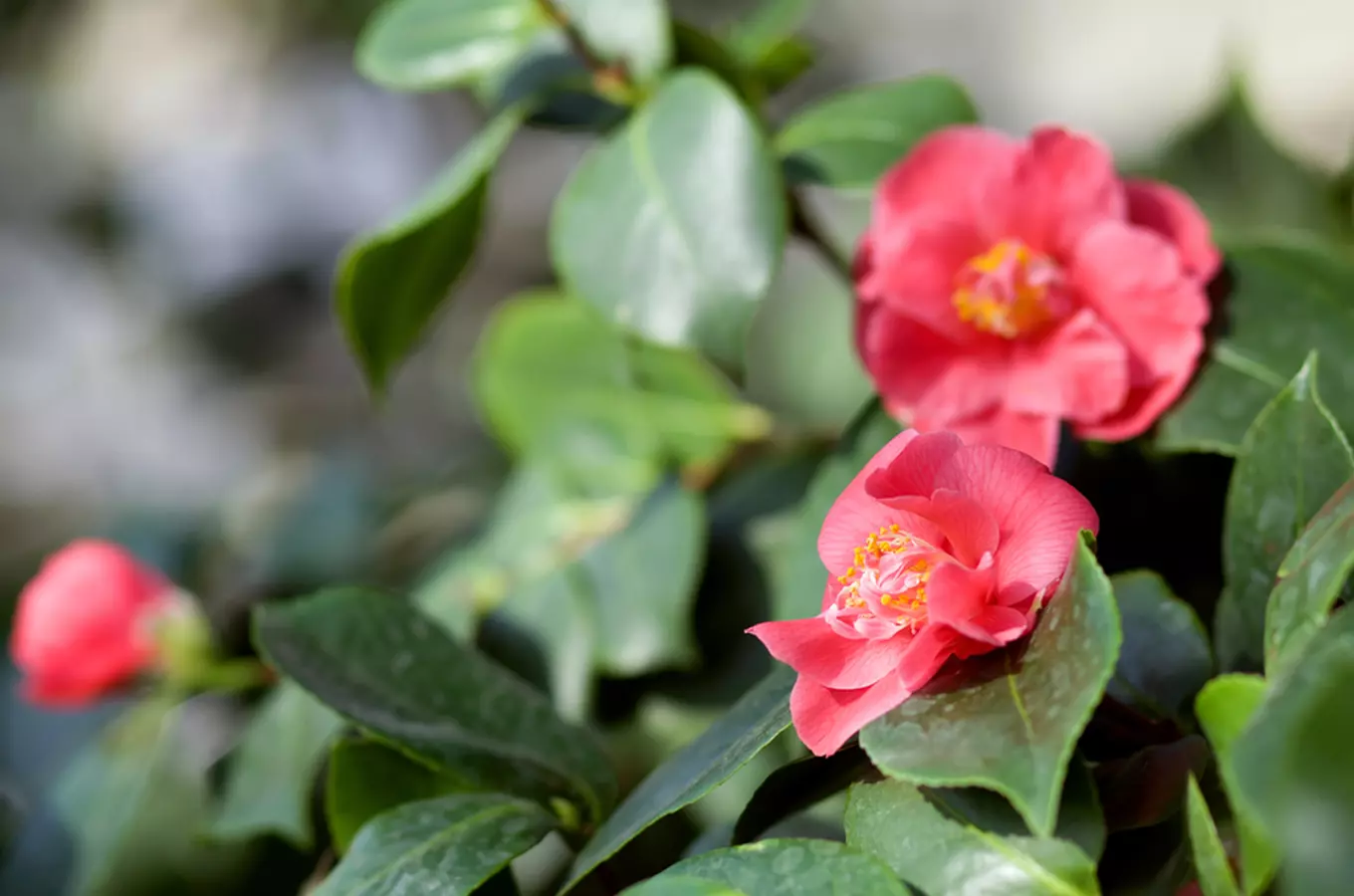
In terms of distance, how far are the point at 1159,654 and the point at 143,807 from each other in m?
0.66

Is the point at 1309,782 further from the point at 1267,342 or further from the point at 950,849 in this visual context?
the point at 1267,342

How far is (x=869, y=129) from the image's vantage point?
1.90ft

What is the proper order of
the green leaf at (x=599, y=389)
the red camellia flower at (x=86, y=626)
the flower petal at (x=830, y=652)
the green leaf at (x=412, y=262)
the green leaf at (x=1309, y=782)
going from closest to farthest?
the green leaf at (x=1309, y=782) < the flower petal at (x=830, y=652) < the green leaf at (x=412, y=262) < the red camellia flower at (x=86, y=626) < the green leaf at (x=599, y=389)

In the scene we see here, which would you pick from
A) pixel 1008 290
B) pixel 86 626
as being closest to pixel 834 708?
pixel 1008 290

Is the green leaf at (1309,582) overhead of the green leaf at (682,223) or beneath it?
beneath

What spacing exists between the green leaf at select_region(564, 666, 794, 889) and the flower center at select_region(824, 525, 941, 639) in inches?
1.3

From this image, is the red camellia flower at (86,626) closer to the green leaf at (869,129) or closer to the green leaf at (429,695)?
the green leaf at (429,695)

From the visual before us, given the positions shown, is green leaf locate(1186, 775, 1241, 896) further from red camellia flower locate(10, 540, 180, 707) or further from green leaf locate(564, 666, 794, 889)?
red camellia flower locate(10, 540, 180, 707)

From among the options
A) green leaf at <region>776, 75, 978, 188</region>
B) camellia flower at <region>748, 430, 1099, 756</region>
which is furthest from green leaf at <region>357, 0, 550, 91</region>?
camellia flower at <region>748, 430, 1099, 756</region>

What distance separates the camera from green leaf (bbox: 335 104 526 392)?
0.55m

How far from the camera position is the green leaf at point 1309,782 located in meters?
0.22

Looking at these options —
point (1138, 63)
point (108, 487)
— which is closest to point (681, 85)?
point (1138, 63)

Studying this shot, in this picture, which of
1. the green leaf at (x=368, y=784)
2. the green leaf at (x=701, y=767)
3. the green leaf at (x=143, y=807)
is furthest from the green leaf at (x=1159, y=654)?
the green leaf at (x=143, y=807)

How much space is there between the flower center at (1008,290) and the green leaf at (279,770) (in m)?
0.38
